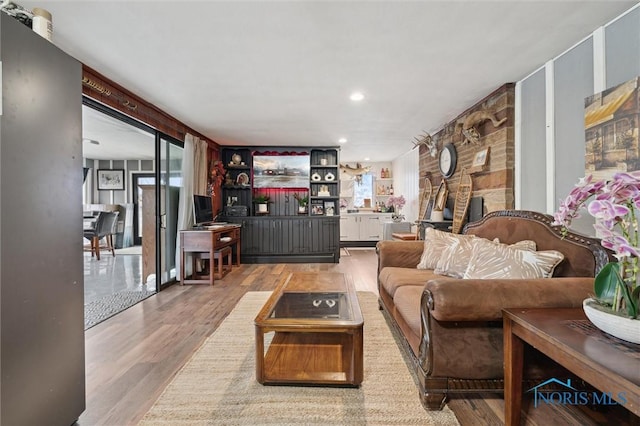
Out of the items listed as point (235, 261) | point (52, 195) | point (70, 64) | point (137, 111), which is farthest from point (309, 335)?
point (235, 261)

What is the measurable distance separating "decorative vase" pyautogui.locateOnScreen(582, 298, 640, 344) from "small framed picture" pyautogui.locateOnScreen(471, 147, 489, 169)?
2.44 metres

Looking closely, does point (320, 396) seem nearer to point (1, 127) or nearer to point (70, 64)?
point (1, 127)

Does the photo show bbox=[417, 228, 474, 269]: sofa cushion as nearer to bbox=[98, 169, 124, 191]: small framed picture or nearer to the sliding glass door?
the sliding glass door

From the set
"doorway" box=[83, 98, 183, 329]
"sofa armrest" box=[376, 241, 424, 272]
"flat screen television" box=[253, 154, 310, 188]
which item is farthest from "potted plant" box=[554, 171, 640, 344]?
"flat screen television" box=[253, 154, 310, 188]

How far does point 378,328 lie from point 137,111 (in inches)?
136

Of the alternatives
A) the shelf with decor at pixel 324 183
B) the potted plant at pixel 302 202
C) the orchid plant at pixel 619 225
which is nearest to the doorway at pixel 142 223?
the potted plant at pixel 302 202

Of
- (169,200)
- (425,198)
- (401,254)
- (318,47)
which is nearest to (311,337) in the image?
(401,254)

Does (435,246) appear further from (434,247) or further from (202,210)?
(202,210)

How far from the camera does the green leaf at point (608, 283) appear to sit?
1.13 metres

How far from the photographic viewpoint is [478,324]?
1499 millimetres

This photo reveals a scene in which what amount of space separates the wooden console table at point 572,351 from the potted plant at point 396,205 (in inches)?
212

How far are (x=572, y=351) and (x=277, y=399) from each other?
1.37 m

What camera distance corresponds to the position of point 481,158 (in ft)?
11.0

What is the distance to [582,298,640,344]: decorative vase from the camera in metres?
1.01
